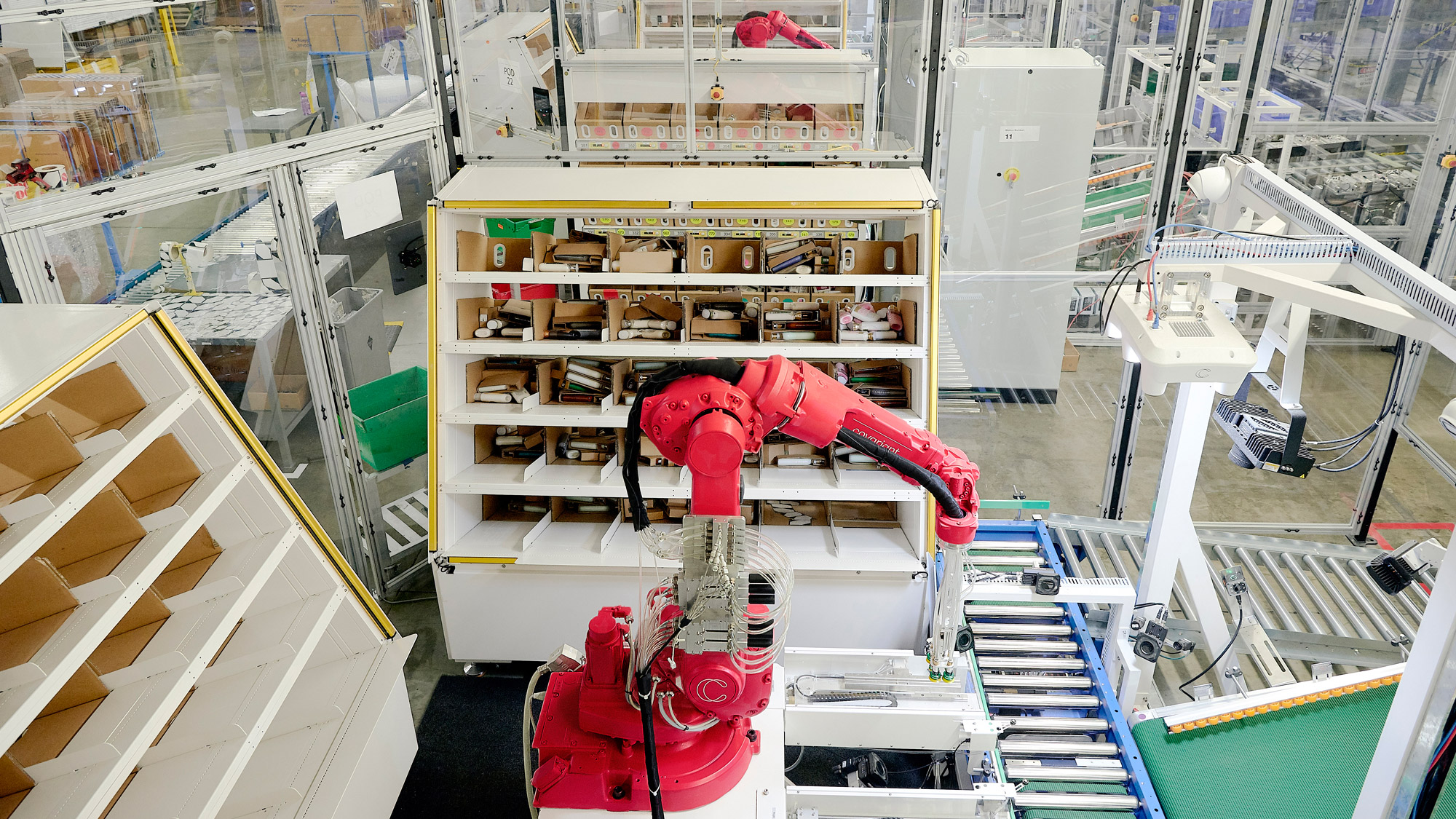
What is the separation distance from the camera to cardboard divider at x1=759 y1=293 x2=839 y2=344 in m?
4.42

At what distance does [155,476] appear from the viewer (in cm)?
285

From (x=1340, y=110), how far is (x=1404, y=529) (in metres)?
2.59

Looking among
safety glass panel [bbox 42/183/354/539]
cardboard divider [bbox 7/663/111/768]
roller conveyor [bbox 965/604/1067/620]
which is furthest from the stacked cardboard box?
roller conveyor [bbox 965/604/1067/620]

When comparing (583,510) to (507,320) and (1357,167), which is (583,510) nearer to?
(507,320)

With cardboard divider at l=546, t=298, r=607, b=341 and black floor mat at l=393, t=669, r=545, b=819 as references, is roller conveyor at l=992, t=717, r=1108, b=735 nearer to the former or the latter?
black floor mat at l=393, t=669, r=545, b=819

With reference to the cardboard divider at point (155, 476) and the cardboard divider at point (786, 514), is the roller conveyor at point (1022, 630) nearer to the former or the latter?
the cardboard divider at point (786, 514)

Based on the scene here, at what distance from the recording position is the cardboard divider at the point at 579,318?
445 cm

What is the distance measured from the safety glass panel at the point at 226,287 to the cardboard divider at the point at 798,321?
7.23 feet

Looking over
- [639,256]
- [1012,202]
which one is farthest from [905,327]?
[1012,202]

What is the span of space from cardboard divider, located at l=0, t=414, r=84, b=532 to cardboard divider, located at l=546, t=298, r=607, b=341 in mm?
2269

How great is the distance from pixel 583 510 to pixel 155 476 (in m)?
2.26

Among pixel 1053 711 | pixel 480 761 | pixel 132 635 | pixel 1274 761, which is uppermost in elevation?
pixel 132 635

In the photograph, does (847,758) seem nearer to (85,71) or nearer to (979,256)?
(979,256)

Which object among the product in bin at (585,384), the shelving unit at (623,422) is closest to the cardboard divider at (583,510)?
the shelving unit at (623,422)
